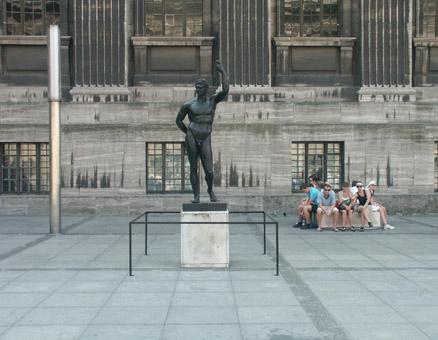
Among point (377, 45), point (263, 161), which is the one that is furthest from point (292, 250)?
point (377, 45)

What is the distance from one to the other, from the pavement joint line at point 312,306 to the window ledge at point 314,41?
12420mm

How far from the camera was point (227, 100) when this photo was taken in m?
21.1

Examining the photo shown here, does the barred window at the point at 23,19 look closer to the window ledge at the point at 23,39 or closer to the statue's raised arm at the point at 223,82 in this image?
the window ledge at the point at 23,39

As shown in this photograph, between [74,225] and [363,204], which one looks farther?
[74,225]

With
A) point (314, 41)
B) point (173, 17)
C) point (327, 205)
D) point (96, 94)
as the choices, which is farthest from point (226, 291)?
point (173, 17)

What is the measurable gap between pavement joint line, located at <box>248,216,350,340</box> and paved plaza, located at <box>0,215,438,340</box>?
14mm

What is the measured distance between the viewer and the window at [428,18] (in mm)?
22094

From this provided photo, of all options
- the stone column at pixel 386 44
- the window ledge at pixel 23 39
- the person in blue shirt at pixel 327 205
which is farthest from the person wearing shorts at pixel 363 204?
the window ledge at pixel 23 39

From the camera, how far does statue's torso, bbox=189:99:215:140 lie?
11.3m

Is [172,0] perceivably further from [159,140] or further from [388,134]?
[388,134]

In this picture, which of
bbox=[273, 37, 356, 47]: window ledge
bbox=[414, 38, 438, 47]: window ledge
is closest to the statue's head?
bbox=[273, 37, 356, 47]: window ledge

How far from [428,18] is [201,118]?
14509 millimetres

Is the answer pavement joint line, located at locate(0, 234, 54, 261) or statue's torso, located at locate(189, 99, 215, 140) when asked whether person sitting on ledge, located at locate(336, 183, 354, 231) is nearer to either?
statue's torso, located at locate(189, 99, 215, 140)

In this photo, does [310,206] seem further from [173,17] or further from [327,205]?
[173,17]
